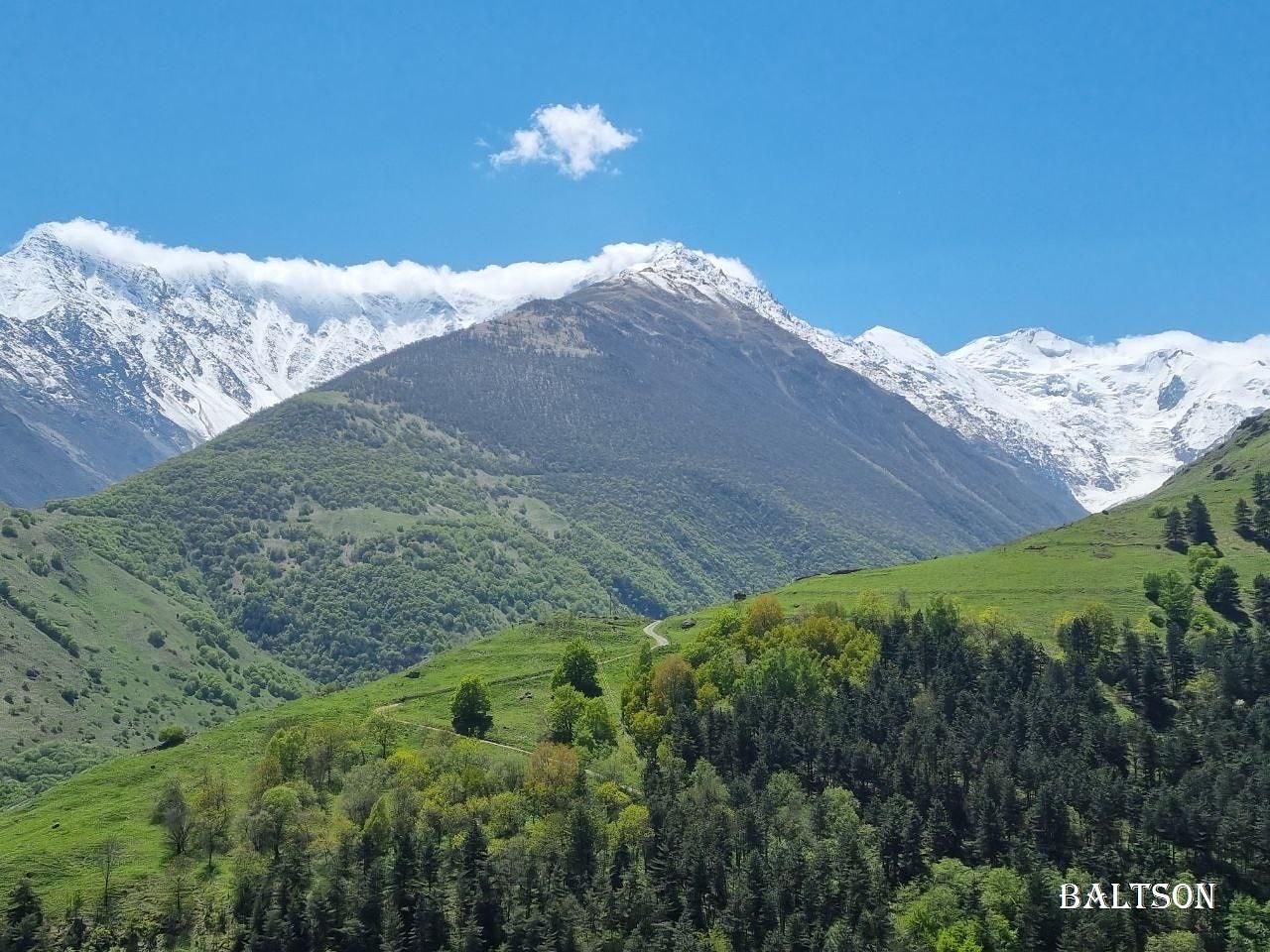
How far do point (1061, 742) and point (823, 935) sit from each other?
58.8m

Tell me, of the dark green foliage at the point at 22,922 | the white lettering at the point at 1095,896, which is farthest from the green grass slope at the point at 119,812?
the white lettering at the point at 1095,896

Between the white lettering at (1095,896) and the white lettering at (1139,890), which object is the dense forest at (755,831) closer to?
the white lettering at (1095,896)

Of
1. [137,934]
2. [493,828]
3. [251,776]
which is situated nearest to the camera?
[137,934]

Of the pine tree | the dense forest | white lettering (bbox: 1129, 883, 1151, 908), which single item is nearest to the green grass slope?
the dense forest

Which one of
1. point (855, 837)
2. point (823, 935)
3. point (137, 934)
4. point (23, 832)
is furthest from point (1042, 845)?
point (23, 832)

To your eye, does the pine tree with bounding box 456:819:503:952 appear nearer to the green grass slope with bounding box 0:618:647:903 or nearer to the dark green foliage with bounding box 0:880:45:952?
the green grass slope with bounding box 0:618:647:903

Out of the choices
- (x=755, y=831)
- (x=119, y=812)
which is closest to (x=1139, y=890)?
(x=755, y=831)

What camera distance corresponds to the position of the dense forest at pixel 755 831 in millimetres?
137750

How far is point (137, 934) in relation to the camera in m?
136

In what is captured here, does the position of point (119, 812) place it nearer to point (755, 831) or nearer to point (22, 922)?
point (22, 922)

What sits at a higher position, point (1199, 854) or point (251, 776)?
point (251, 776)

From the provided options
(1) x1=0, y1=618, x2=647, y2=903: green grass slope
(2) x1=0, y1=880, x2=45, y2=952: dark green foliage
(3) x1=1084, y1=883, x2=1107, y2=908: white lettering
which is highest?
(1) x1=0, y1=618, x2=647, y2=903: green grass slope

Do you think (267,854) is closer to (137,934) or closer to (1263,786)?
(137,934)

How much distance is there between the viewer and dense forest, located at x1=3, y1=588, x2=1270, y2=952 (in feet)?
452
